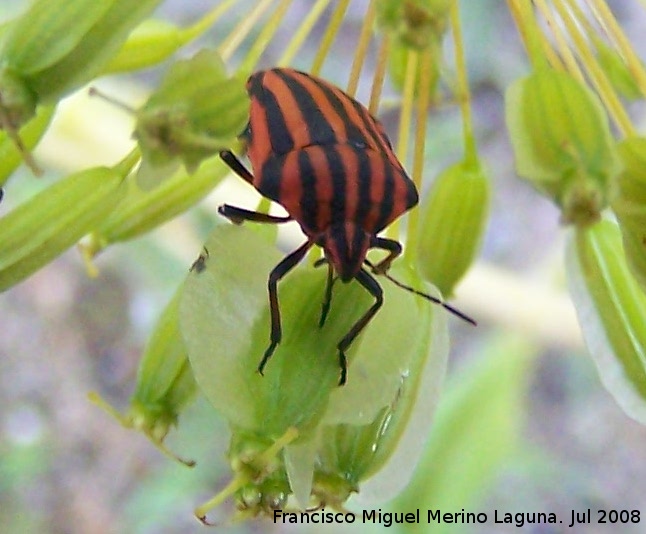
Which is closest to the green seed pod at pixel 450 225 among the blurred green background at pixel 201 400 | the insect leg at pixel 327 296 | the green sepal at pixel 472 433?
the insect leg at pixel 327 296

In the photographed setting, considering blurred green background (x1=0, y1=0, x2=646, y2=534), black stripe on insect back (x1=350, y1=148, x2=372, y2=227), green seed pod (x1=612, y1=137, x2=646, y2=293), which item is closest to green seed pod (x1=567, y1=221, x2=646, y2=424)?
green seed pod (x1=612, y1=137, x2=646, y2=293)

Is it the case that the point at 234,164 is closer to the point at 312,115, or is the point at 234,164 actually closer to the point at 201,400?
the point at 312,115

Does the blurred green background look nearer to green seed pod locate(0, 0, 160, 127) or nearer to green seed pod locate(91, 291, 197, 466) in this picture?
green seed pod locate(91, 291, 197, 466)

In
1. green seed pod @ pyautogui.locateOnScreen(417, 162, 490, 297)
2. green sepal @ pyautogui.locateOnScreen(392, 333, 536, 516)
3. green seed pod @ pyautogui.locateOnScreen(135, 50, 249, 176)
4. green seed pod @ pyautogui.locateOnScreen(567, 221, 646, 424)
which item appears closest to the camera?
green seed pod @ pyautogui.locateOnScreen(135, 50, 249, 176)

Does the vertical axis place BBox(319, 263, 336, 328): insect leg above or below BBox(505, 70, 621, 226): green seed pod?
below

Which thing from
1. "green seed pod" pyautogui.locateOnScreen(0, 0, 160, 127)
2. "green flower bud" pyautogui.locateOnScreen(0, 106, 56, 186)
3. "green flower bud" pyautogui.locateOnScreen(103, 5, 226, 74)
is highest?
"green seed pod" pyautogui.locateOnScreen(0, 0, 160, 127)

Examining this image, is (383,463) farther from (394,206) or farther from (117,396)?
(117,396)

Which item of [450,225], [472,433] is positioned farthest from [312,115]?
[472,433]

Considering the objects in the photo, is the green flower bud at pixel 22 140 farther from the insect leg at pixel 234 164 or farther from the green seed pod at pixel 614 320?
the green seed pod at pixel 614 320
